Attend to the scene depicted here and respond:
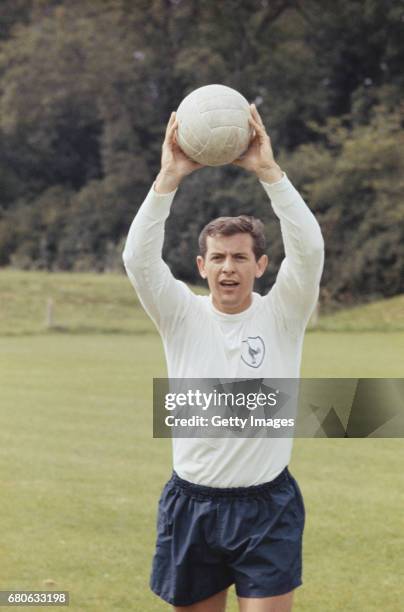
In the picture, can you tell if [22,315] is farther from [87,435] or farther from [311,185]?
[87,435]

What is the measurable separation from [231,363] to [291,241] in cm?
55

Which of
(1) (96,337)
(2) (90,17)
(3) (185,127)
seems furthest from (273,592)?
(2) (90,17)

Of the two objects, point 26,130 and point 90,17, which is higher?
point 90,17

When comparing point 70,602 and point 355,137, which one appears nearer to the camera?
point 70,602

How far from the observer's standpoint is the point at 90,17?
154ft

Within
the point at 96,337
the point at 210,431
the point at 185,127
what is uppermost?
the point at 185,127

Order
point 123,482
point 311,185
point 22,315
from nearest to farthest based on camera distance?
point 123,482 → point 22,315 → point 311,185

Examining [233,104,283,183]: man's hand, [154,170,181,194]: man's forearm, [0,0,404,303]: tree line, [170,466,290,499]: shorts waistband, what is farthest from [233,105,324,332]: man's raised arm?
[0,0,404,303]: tree line

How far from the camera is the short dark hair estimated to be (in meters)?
4.29

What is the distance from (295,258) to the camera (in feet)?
13.9

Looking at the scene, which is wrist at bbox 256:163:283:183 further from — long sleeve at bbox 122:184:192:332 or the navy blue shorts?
the navy blue shorts

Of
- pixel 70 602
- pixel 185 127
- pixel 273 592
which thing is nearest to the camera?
pixel 273 592

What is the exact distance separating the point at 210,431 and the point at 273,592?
67 cm

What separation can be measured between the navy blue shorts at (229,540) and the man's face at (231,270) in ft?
2.40
